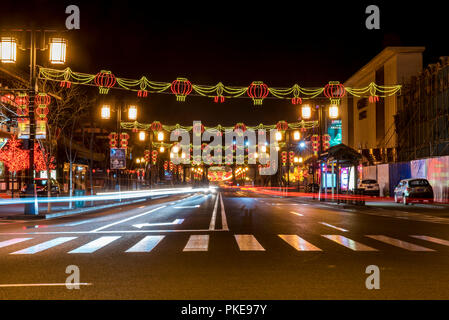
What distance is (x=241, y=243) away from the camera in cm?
1159

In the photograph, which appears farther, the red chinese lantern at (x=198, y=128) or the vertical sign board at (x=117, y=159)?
the red chinese lantern at (x=198, y=128)

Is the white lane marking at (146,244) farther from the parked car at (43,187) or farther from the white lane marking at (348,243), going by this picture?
the parked car at (43,187)

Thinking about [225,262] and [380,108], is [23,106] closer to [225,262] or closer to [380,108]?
[225,262]

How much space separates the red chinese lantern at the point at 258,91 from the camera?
2280 centimetres

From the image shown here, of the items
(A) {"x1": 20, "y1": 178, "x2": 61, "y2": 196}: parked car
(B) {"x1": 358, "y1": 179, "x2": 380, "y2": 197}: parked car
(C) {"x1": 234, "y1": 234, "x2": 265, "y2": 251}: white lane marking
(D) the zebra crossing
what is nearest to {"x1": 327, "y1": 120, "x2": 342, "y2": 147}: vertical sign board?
(B) {"x1": 358, "y1": 179, "x2": 380, "y2": 197}: parked car

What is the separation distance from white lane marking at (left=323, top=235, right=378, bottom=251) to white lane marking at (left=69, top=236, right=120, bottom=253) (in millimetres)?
6366

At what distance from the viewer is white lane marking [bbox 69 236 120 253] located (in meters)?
10.5

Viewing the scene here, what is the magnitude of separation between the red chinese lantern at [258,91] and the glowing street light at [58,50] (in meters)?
9.36

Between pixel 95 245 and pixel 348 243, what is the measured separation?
676cm

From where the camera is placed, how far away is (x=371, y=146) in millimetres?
55375

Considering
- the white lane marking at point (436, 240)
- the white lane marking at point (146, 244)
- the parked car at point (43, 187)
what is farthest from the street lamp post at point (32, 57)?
the parked car at point (43, 187)

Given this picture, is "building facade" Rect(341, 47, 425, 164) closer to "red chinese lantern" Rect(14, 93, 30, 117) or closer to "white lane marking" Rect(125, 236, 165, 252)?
"red chinese lantern" Rect(14, 93, 30, 117)
